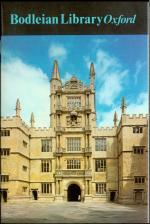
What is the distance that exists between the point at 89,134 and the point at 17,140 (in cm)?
711

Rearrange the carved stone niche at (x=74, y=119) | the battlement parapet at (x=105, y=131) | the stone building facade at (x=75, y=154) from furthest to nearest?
the carved stone niche at (x=74, y=119) → the battlement parapet at (x=105, y=131) → the stone building facade at (x=75, y=154)

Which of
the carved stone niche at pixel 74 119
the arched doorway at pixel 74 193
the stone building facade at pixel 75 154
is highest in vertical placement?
the carved stone niche at pixel 74 119

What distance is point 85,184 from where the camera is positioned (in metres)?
36.2

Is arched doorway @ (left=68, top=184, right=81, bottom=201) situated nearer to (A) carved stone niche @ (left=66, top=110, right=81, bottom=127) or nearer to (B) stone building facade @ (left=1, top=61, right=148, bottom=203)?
(B) stone building facade @ (left=1, top=61, right=148, bottom=203)

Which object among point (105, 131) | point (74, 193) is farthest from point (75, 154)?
point (74, 193)

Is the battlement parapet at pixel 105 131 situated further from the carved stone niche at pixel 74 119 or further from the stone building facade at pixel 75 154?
the carved stone niche at pixel 74 119

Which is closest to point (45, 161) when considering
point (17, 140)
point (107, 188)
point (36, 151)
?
point (36, 151)

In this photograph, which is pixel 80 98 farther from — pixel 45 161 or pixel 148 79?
pixel 148 79

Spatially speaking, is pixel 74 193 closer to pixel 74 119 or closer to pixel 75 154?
pixel 75 154

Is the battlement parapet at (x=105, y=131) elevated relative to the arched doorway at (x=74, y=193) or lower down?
elevated

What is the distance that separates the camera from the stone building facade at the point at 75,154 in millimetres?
32625

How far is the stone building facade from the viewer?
3262cm

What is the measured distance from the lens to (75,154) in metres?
36.3

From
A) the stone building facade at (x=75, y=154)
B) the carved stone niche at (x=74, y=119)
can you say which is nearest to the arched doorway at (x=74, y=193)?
the stone building facade at (x=75, y=154)
